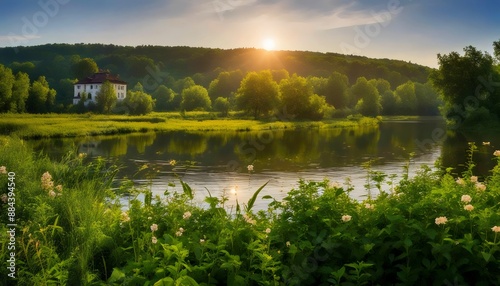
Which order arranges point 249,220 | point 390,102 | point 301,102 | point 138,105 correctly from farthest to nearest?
point 390,102 < point 301,102 < point 138,105 < point 249,220

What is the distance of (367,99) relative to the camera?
112812mm

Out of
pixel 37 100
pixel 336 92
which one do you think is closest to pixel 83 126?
pixel 37 100

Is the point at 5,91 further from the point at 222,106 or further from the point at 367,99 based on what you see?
the point at 367,99

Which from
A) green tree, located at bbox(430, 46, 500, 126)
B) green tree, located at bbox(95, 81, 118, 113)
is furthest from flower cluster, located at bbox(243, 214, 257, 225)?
green tree, located at bbox(95, 81, 118, 113)

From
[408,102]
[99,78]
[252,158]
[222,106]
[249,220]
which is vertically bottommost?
[252,158]

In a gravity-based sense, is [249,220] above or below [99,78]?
below

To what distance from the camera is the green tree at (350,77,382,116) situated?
110681 millimetres

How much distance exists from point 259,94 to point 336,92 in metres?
36.4

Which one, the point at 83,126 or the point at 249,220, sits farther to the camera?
the point at 83,126

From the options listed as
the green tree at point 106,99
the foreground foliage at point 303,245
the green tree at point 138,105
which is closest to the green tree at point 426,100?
the green tree at point 138,105

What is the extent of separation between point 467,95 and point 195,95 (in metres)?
55.1

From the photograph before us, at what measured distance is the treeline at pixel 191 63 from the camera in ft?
412

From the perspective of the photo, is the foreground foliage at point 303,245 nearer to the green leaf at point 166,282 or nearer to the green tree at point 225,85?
the green leaf at point 166,282

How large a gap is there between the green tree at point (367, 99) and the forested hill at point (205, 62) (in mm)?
25453
